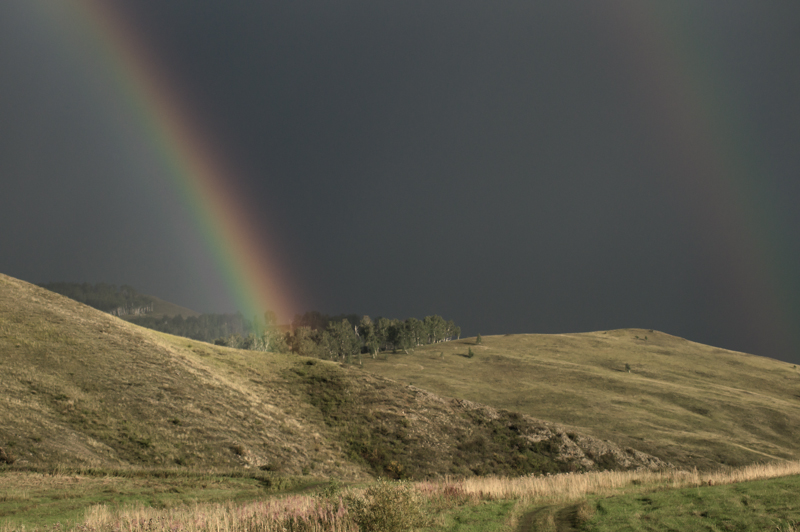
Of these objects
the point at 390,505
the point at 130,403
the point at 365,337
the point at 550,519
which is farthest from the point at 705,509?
the point at 365,337

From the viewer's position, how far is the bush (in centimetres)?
1312

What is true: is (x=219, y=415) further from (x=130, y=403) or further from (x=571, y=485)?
(x=571, y=485)

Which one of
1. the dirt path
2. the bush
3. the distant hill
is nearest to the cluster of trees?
the distant hill

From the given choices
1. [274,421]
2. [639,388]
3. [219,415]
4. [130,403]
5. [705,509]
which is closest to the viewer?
[705,509]

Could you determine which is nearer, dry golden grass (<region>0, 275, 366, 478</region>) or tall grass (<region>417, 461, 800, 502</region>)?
tall grass (<region>417, 461, 800, 502</region>)

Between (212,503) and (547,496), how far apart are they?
15324 millimetres

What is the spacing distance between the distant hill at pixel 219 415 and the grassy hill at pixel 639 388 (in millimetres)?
23380

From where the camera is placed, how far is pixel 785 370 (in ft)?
434

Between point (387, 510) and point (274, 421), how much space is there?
1169 inches

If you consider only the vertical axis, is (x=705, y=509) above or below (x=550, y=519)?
above

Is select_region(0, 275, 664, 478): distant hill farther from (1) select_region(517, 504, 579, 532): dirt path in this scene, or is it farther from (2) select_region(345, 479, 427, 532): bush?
(1) select_region(517, 504, 579, 532): dirt path

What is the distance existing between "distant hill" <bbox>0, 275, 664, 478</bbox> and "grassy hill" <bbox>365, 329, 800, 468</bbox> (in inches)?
920

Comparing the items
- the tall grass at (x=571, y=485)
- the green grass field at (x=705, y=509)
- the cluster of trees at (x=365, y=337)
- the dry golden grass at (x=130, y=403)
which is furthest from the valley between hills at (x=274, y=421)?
the cluster of trees at (x=365, y=337)

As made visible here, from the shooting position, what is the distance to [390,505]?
13.4 m
